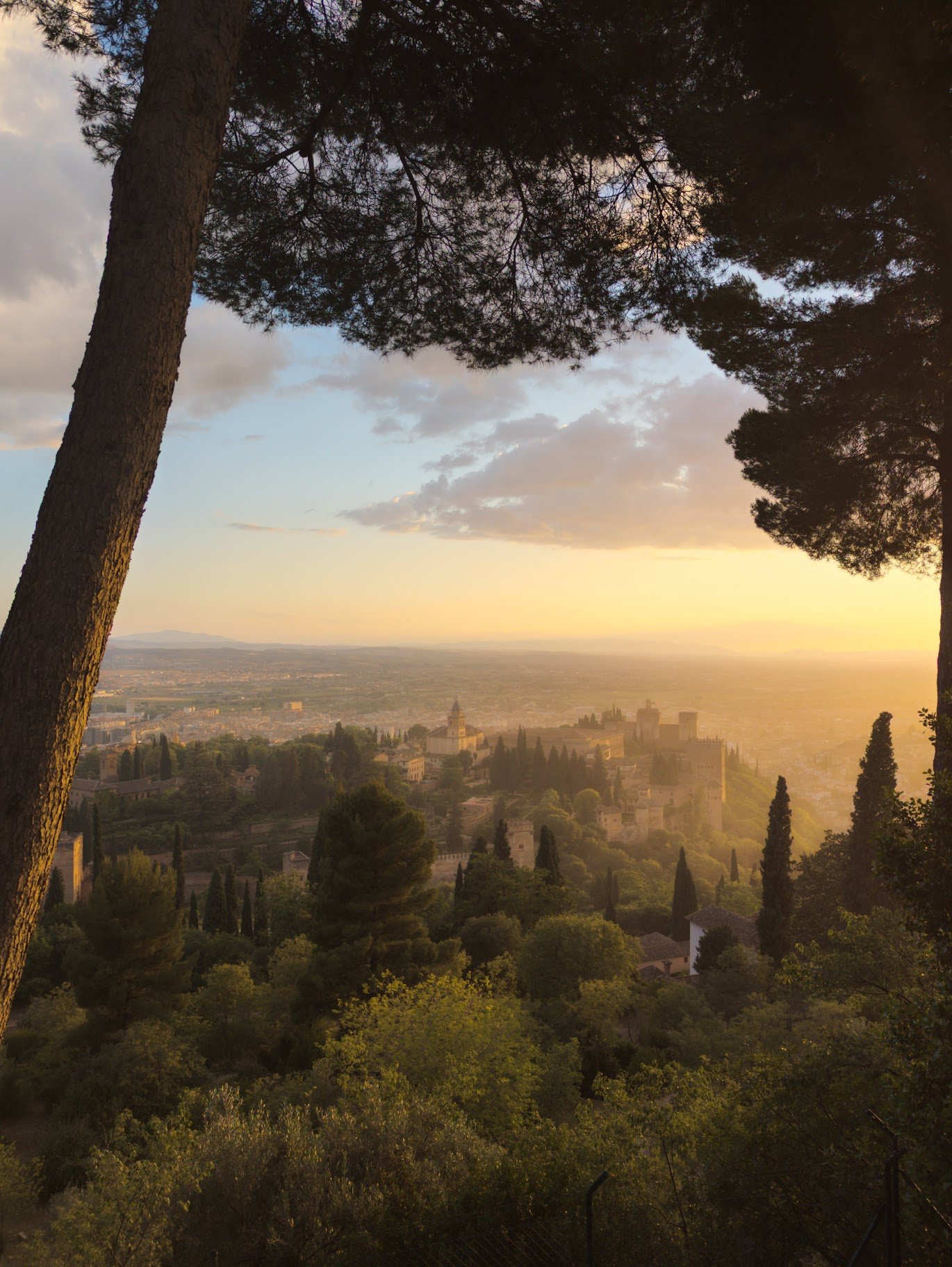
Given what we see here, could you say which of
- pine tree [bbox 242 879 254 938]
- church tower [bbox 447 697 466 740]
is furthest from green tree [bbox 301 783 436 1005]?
church tower [bbox 447 697 466 740]

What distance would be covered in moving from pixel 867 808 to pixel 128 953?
1663 cm

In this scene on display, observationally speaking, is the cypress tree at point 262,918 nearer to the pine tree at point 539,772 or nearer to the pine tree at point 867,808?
the pine tree at point 867,808

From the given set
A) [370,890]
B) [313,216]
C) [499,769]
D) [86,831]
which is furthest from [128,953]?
[499,769]

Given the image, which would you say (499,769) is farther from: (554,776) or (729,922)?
(729,922)

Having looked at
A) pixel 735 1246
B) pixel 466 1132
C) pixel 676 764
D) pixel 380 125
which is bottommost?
pixel 676 764

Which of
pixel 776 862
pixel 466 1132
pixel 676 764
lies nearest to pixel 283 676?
pixel 676 764

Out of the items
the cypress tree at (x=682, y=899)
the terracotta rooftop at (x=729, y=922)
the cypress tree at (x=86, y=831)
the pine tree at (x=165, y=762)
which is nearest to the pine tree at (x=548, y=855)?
the terracotta rooftop at (x=729, y=922)

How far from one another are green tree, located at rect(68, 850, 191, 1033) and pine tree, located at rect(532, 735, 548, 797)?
5115 cm

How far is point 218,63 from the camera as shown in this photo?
92.3 inches

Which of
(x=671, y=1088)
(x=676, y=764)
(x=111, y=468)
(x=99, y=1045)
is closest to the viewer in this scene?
(x=111, y=468)

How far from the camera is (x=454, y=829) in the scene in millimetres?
47594

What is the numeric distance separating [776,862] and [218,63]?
20700 millimetres

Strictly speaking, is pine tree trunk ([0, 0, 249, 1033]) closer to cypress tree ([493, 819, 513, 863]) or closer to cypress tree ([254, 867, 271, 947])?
cypress tree ([493, 819, 513, 863])

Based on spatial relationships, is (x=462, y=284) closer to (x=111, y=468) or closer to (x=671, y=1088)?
(x=111, y=468)
